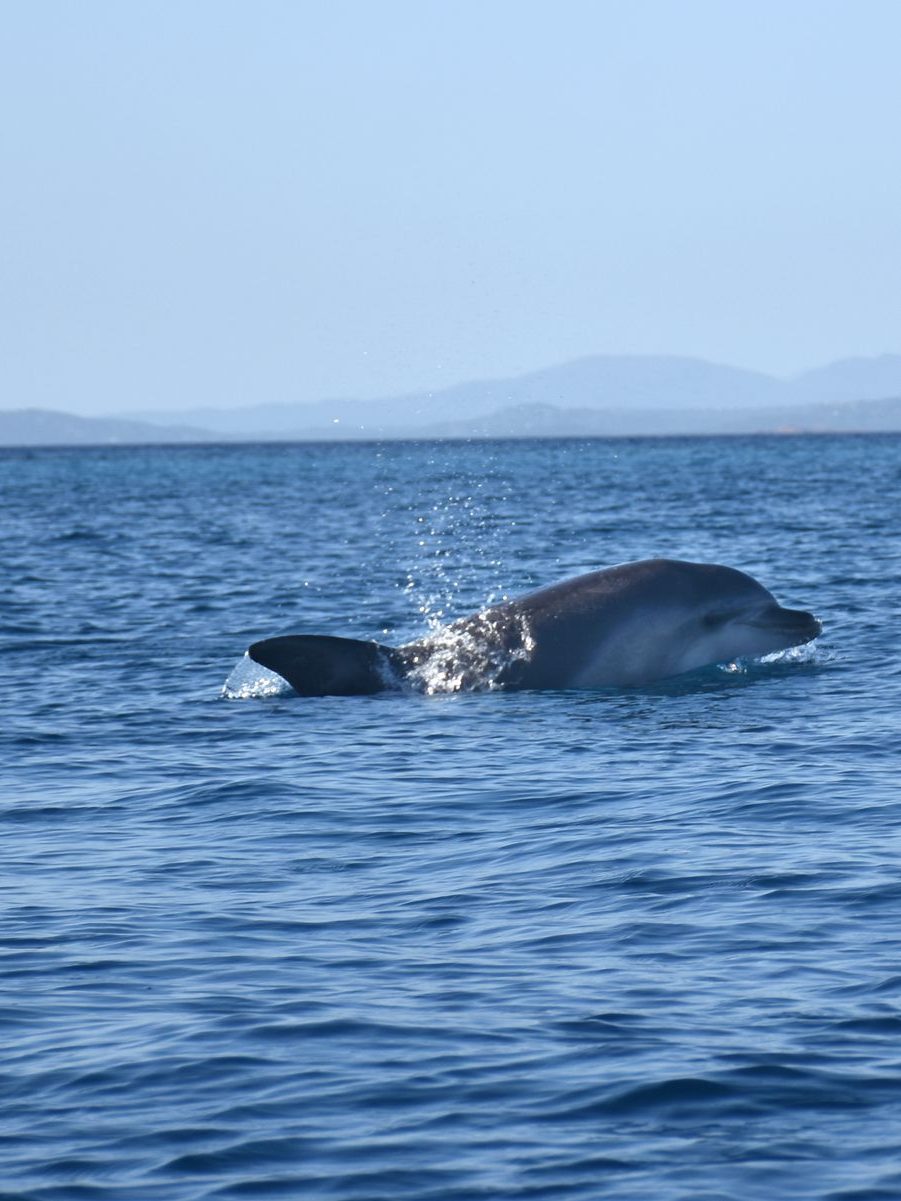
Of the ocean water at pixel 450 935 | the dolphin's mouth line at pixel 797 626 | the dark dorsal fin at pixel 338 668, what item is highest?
the dolphin's mouth line at pixel 797 626

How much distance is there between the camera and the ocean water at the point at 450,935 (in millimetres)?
8438

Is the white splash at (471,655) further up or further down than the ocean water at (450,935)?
further up

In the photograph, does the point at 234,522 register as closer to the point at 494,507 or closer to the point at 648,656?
the point at 494,507

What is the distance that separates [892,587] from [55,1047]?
24.6 m

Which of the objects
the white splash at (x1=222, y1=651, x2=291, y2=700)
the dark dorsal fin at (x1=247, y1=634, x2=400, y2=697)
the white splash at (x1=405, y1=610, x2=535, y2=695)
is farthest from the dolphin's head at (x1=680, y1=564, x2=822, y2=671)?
the white splash at (x1=222, y1=651, x2=291, y2=700)

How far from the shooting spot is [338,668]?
20688 millimetres

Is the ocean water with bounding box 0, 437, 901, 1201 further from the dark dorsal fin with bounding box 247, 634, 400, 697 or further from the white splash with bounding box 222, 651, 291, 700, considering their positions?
the dark dorsal fin with bounding box 247, 634, 400, 697

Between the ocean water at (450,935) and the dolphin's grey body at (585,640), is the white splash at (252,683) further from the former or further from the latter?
the dolphin's grey body at (585,640)

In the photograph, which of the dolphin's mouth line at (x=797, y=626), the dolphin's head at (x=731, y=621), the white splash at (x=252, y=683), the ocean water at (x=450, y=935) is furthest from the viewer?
the white splash at (x=252, y=683)

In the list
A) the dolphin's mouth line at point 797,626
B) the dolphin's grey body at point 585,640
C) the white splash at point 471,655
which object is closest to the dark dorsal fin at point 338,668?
the dolphin's grey body at point 585,640

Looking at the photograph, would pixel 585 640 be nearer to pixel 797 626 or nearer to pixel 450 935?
pixel 797 626

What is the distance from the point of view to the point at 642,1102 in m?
8.85

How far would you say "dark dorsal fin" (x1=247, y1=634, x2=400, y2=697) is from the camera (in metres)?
20.5

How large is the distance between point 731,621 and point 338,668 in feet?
12.9
